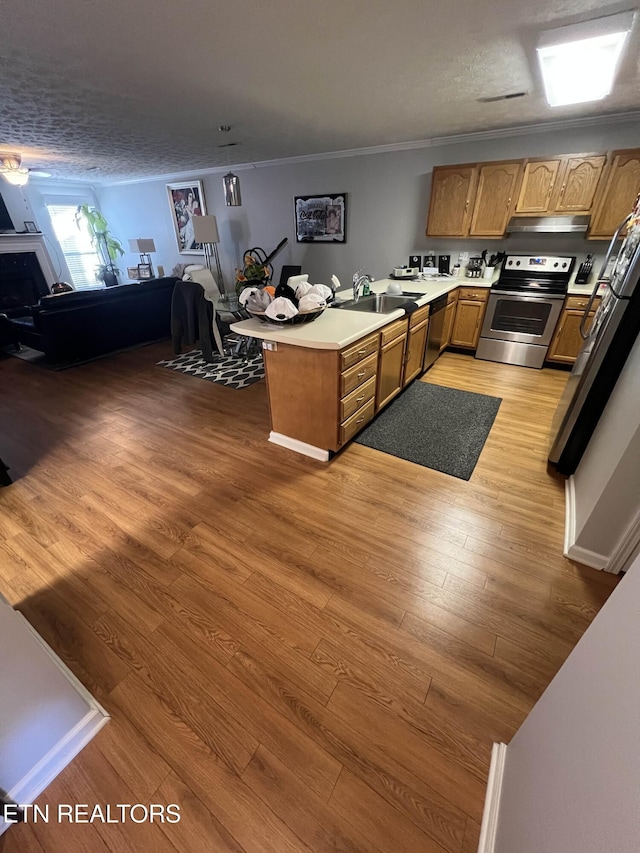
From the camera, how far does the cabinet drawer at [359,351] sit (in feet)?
7.22

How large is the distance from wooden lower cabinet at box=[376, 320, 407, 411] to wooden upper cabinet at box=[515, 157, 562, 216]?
2.22 meters

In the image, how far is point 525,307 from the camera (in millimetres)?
3719

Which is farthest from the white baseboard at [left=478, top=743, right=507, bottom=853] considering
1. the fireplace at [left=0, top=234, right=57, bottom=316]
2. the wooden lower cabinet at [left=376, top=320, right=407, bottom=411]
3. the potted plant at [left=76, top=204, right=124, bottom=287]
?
the potted plant at [left=76, top=204, right=124, bottom=287]

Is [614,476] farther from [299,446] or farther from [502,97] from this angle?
[502,97]

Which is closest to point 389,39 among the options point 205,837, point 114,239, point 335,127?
point 335,127

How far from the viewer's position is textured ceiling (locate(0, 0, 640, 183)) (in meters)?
1.58

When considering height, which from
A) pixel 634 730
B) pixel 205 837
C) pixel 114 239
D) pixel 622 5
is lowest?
pixel 205 837

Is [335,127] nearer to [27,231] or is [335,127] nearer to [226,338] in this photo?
[226,338]

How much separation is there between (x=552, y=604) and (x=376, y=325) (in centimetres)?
189

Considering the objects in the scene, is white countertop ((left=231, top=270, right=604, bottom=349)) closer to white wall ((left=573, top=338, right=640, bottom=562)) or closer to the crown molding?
white wall ((left=573, top=338, right=640, bottom=562))

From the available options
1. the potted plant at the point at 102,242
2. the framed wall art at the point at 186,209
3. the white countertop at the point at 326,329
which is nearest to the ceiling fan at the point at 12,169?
the framed wall art at the point at 186,209

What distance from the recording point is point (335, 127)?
3.43m

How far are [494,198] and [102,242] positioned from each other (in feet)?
→ 26.2

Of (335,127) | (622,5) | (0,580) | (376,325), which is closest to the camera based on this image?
(622,5)
